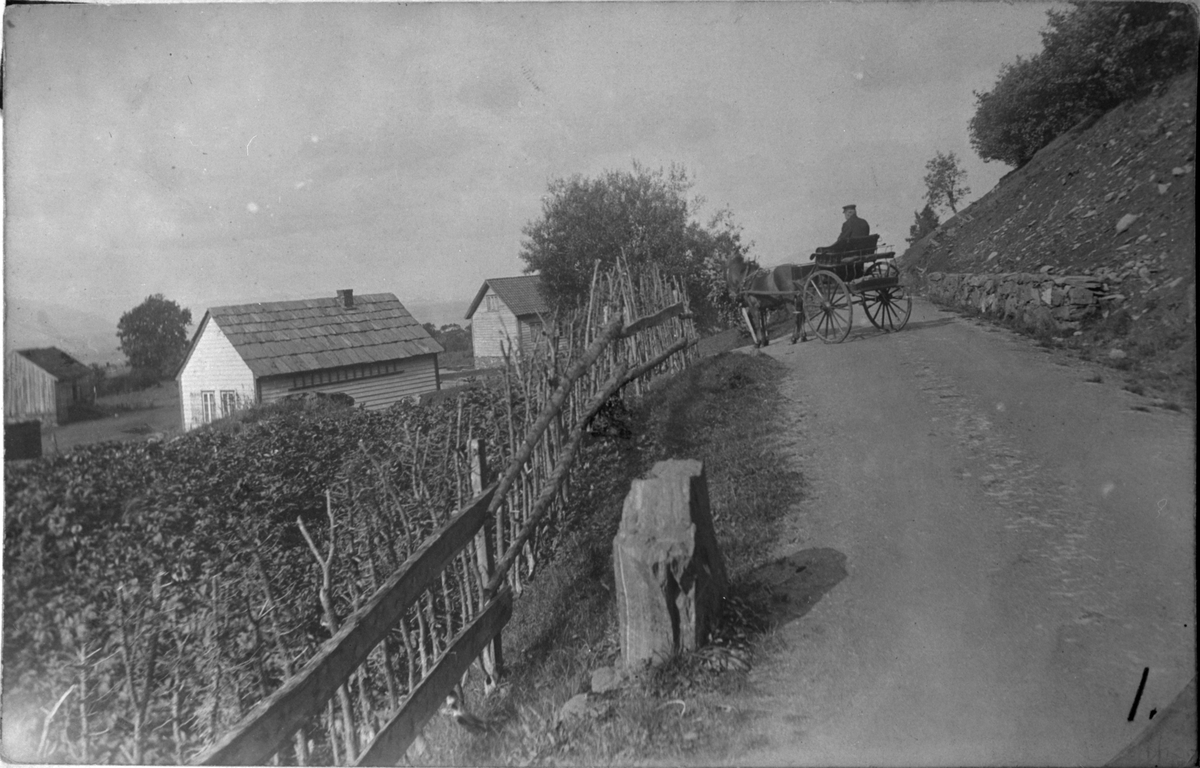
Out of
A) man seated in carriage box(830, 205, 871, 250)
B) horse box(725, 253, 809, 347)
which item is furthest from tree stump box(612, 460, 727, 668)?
horse box(725, 253, 809, 347)

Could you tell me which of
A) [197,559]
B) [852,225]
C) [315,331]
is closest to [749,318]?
[852,225]

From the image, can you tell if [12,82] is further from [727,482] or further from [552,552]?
[727,482]

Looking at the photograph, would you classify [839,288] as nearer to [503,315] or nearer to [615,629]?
[503,315]

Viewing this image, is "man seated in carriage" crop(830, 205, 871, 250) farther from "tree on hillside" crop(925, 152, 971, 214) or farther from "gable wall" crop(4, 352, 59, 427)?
"gable wall" crop(4, 352, 59, 427)

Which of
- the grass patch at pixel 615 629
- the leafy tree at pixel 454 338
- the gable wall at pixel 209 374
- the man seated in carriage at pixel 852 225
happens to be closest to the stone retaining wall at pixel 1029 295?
the man seated in carriage at pixel 852 225

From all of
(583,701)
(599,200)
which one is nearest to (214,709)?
(583,701)

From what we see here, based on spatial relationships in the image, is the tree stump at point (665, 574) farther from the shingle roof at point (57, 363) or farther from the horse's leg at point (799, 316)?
the horse's leg at point (799, 316)
